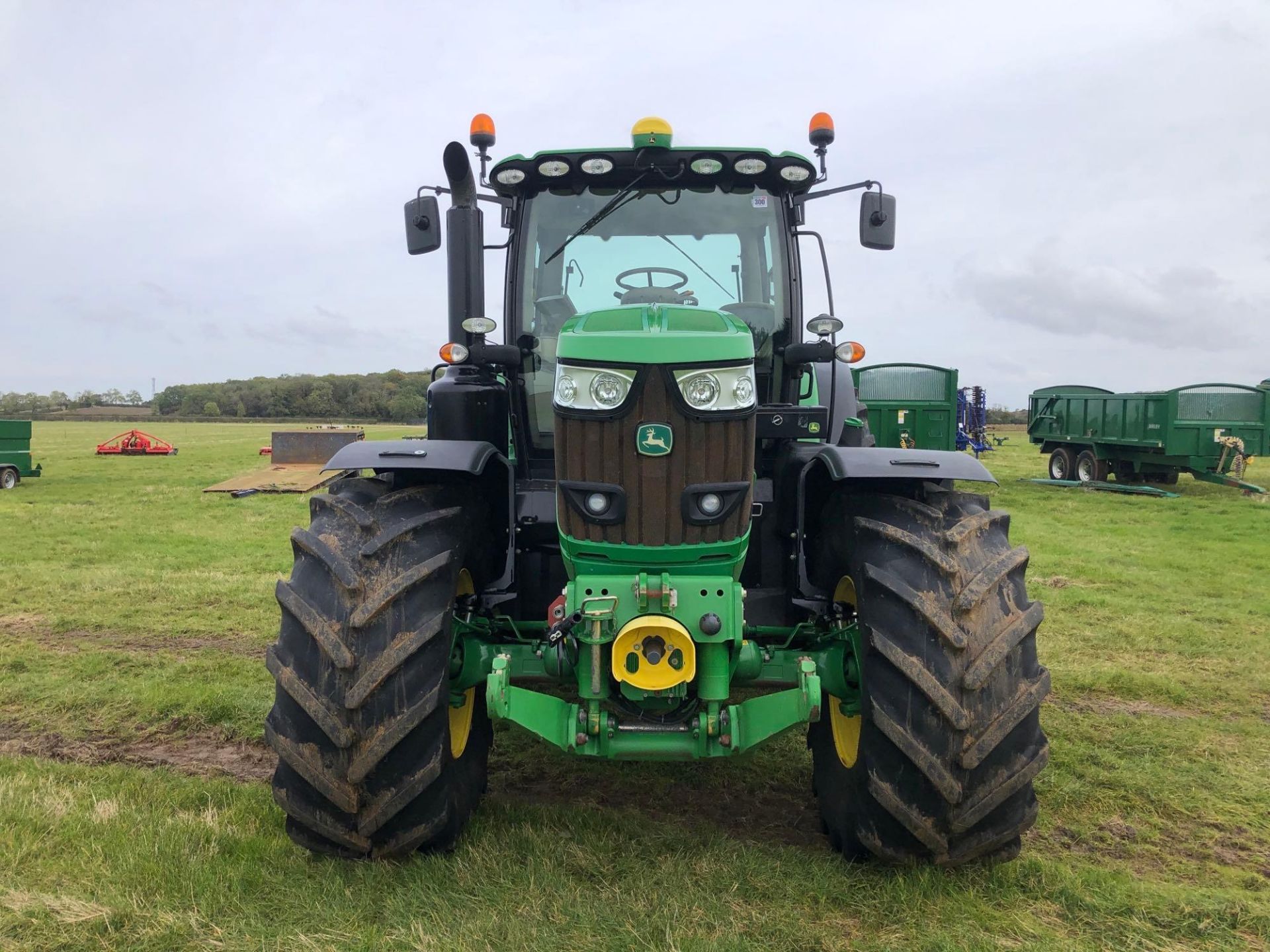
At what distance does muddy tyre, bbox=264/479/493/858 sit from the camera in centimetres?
287

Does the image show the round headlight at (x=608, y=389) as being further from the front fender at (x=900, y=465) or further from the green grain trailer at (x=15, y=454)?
the green grain trailer at (x=15, y=454)

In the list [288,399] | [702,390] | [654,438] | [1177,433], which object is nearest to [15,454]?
[654,438]

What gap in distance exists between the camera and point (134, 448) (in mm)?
27906

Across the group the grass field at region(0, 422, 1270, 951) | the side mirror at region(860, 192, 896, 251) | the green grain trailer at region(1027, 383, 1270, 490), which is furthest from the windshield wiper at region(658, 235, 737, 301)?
the green grain trailer at region(1027, 383, 1270, 490)

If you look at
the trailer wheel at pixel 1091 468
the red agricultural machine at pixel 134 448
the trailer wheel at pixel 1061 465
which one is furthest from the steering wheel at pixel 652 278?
the red agricultural machine at pixel 134 448

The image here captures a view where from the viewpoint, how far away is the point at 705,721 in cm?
295

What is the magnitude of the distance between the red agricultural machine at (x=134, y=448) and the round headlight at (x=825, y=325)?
91.2 ft

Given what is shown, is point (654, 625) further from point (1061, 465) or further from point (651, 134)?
point (1061, 465)

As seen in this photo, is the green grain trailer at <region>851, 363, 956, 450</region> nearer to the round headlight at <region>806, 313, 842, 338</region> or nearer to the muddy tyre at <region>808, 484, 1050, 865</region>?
the round headlight at <region>806, 313, 842, 338</region>

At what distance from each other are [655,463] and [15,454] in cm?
2009

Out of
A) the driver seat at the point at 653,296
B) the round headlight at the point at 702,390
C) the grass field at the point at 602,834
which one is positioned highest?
the driver seat at the point at 653,296

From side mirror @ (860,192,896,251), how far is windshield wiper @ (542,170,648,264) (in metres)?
1.10

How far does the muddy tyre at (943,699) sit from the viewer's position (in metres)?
2.82

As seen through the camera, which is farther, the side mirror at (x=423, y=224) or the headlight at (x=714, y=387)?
the side mirror at (x=423, y=224)
